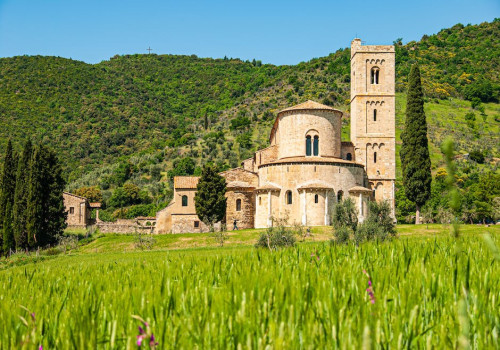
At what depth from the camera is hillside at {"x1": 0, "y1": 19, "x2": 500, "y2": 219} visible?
82875mm

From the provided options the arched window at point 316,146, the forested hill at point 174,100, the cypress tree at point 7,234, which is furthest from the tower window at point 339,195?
the forested hill at point 174,100

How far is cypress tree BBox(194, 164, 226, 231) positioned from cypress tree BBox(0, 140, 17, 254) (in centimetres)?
1530

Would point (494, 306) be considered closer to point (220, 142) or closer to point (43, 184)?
point (43, 184)

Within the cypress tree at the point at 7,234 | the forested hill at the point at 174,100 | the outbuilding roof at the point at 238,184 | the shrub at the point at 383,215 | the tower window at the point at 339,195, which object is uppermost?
the forested hill at the point at 174,100

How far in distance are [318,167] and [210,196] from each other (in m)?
9.88

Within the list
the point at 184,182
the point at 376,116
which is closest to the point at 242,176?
the point at 184,182

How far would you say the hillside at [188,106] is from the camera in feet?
272

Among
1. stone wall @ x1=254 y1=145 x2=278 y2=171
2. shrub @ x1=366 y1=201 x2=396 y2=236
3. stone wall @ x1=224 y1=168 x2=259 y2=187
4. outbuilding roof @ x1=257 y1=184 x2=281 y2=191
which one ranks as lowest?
shrub @ x1=366 y1=201 x2=396 y2=236

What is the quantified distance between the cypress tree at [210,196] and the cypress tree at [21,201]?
46.1 ft

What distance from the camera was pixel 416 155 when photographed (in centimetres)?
4244

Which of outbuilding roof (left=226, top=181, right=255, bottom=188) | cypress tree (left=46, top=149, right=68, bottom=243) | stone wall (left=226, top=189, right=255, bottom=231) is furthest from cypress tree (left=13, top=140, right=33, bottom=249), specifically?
outbuilding roof (left=226, top=181, right=255, bottom=188)

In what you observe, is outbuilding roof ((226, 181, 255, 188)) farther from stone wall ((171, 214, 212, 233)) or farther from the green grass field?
the green grass field

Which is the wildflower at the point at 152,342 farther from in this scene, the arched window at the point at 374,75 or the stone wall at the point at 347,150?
the arched window at the point at 374,75

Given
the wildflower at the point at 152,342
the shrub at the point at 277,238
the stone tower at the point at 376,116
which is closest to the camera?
the wildflower at the point at 152,342
